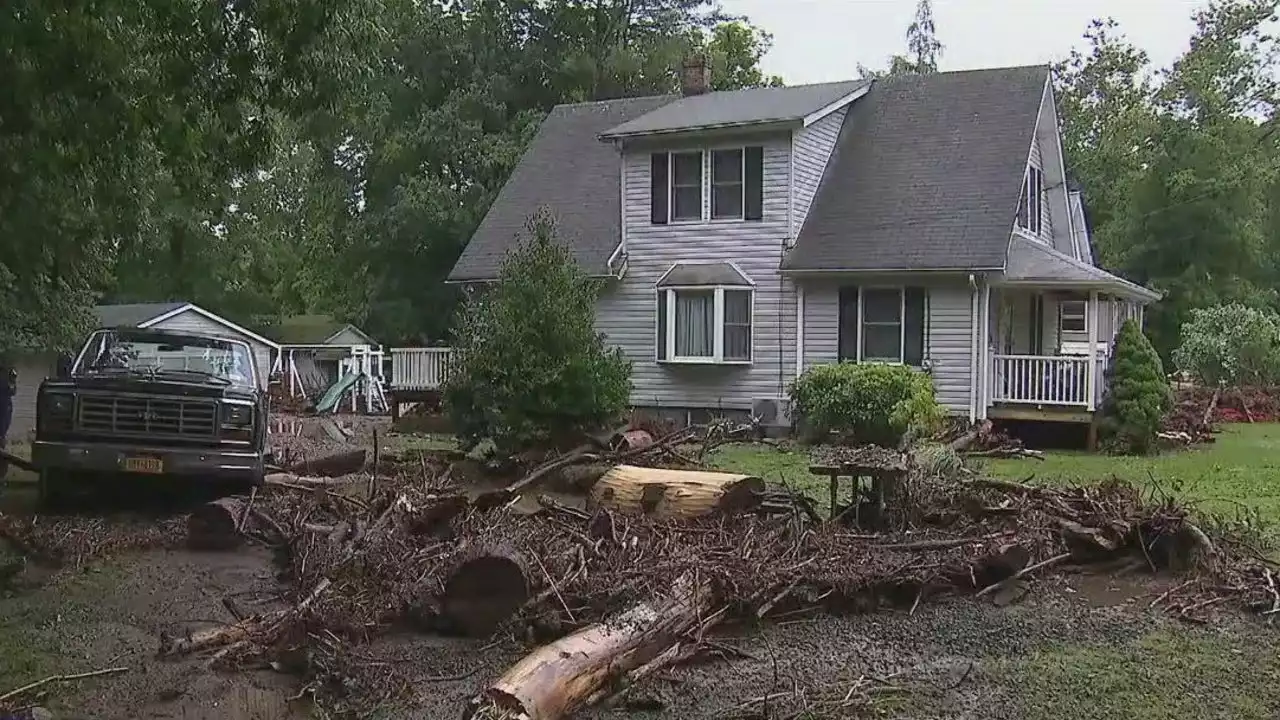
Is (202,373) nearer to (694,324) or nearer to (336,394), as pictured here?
(694,324)

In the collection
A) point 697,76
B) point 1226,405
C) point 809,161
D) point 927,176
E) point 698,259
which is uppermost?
point 697,76

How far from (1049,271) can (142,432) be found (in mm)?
14136

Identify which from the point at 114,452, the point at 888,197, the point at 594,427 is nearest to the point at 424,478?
the point at 114,452

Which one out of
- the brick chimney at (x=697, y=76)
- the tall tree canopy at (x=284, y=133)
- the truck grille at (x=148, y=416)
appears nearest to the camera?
the tall tree canopy at (x=284, y=133)

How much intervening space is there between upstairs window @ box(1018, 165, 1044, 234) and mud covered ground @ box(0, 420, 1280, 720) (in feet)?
47.2

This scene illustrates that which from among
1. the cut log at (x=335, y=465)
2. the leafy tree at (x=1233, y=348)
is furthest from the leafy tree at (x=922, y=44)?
the cut log at (x=335, y=465)

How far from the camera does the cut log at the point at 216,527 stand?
32.0 ft

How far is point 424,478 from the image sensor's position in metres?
11.6

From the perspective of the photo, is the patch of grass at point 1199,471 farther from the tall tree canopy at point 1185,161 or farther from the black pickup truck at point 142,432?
the tall tree canopy at point 1185,161

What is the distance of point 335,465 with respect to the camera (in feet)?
45.5

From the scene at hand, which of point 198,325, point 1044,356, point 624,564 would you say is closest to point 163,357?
point 624,564

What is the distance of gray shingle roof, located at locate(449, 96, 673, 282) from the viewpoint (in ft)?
75.1

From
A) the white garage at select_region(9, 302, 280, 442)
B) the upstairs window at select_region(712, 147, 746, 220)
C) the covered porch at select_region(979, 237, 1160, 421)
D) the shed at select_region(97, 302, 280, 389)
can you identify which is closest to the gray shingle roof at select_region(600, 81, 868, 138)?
the upstairs window at select_region(712, 147, 746, 220)

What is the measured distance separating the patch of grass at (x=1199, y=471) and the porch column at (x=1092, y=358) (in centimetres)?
102
